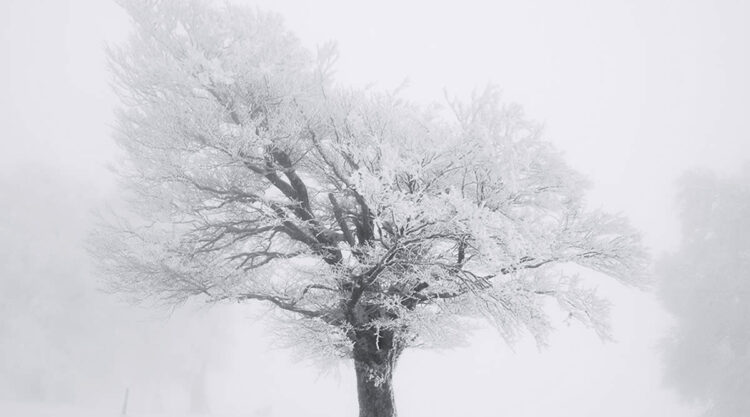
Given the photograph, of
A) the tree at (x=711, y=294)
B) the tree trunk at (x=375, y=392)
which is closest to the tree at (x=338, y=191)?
the tree trunk at (x=375, y=392)

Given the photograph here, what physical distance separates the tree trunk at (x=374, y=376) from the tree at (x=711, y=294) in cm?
1388

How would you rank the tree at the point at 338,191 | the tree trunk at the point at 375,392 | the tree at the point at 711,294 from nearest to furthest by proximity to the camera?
the tree at the point at 338,191 < the tree trunk at the point at 375,392 < the tree at the point at 711,294

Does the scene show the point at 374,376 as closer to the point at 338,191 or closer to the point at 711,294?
the point at 338,191

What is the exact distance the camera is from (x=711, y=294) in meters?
17.1

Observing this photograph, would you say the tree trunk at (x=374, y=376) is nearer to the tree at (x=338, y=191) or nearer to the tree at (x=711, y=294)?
the tree at (x=338, y=191)

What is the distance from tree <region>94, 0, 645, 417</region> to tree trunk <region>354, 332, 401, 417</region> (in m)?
0.03

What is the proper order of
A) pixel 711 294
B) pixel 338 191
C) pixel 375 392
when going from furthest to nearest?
pixel 711 294, pixel 375 392, pixel 338 191

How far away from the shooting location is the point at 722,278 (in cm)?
1723

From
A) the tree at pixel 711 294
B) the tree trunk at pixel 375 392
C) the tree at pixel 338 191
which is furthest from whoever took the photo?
the tree at pixel 711 294

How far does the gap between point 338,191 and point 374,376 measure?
3018mm

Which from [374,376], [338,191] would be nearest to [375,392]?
[374,376]

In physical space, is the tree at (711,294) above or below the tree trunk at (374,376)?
above

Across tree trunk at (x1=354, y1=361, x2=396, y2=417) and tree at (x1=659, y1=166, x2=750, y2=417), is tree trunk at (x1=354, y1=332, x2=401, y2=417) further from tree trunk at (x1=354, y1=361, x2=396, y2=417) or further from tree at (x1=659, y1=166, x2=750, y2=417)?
tree at (x1=659, y1=166, x2=750, y2=417)

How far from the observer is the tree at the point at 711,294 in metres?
16.2
